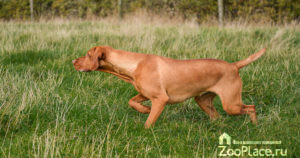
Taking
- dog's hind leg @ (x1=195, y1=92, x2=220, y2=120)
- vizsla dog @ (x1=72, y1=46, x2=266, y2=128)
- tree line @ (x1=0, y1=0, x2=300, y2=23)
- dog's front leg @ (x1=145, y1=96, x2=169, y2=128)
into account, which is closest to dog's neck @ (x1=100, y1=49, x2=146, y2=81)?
vizsla dog @ (x1=72, y1=46, x2=266, y2=128)

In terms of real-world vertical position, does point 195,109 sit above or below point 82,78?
below

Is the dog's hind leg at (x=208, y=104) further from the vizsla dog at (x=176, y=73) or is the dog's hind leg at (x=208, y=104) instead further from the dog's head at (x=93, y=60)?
the dog's head at (x=93, y=60)

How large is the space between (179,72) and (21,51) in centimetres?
419

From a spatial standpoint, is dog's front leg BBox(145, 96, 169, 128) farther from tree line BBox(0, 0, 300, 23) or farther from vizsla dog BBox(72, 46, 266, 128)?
tree line BBox(0, 0, 300, 23)

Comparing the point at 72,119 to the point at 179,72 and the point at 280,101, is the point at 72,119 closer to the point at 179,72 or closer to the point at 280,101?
the point at 179,72

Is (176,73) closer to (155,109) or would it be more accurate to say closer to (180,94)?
(180,94)

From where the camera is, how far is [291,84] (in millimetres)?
5125

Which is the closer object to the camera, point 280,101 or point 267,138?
point 267,138

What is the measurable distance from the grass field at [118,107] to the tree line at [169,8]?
5673mm

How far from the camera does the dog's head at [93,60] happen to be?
369 centimetres

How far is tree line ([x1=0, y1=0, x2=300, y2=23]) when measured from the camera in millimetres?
13445

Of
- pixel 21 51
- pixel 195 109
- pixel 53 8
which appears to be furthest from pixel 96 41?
pixel 53 8

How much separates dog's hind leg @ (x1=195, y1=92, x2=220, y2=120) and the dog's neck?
1044 millimetres

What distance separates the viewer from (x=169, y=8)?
16.3 m
